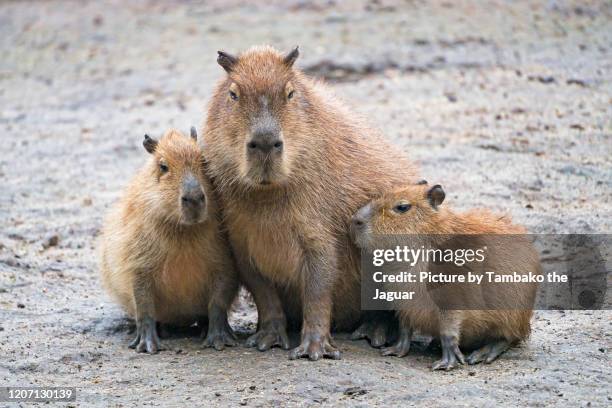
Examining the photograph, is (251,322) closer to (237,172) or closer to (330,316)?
(330,316)

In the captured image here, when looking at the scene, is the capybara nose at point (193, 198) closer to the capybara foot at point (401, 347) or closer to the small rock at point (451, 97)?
the capybara foot at point (401, 347)

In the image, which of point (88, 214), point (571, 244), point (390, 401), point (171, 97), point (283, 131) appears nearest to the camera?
point (390, 401)

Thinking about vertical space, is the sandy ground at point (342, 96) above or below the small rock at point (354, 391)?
above

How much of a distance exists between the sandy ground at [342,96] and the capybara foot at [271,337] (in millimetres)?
Result: 112

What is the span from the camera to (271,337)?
19.2 feet

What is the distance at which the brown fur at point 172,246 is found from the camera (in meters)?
5.81

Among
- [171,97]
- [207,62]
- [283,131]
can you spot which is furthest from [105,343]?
[207,62]

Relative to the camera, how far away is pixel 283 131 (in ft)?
17.7

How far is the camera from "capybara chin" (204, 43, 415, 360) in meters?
5.41

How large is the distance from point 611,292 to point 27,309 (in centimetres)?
364

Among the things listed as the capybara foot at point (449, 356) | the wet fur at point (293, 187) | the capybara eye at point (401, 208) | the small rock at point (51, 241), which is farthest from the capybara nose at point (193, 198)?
the small rock at point (51, 241)

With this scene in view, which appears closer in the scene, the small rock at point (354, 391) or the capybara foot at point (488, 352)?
the small rock at point (354, 391)

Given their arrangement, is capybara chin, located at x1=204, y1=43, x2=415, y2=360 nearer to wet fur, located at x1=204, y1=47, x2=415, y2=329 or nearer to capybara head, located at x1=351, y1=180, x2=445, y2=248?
wet fur, located at x1=204, y1=47, x2=415, y2=329

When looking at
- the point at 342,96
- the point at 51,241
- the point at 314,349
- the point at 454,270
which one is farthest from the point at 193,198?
the point at 51,241
